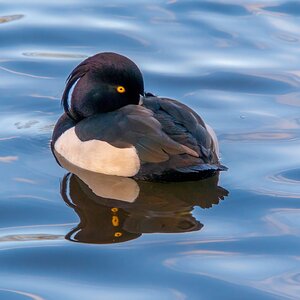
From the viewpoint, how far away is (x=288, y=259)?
240 inches

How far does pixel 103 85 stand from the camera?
780 cm

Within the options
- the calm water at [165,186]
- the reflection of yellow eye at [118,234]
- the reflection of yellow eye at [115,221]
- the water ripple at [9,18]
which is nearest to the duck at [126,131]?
the calm water at [165,186]

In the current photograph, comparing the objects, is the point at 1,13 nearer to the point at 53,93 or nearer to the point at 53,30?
the point at 53,30

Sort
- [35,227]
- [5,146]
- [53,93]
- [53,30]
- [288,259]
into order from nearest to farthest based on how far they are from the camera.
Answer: [288,259]
[35,227]
[5,146]
[53,93]
[53,30]

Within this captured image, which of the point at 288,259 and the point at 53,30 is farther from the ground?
the point at 53,30

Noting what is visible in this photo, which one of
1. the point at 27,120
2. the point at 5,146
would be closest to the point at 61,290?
the point at 5,146

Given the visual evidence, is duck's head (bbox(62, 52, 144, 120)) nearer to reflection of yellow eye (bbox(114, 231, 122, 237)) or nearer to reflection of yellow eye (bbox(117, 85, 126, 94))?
reflection of yellow eye (bbox(117, 85, 126, 94))

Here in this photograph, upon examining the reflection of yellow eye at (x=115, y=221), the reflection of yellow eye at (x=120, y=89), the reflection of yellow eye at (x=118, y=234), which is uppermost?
the reflection of yellow eye at (x=120, y=89)

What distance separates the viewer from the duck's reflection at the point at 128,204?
6.56 metres

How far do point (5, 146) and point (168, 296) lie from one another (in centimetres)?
273

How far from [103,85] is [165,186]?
1.00 m

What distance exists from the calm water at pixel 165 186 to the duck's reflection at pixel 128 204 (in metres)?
0.01

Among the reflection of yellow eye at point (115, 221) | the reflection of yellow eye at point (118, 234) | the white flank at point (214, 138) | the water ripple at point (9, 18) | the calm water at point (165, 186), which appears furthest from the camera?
the water ripple at point (9, 18)

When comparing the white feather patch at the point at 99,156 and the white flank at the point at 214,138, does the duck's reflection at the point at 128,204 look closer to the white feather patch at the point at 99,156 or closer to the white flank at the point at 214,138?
the white feather patch at the point at 99,156
